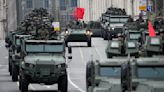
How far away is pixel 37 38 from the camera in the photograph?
34.8 meters

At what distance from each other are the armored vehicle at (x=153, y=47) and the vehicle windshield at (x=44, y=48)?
3240 millimetres

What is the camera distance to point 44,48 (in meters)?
33.0

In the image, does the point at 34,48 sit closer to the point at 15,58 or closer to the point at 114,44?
the point at 114,44

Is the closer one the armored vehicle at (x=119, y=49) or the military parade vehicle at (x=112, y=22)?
the armored vehicle at (x=119, y=49)

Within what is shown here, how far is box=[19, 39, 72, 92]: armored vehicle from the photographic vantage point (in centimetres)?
3159

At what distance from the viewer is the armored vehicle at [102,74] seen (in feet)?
72.1

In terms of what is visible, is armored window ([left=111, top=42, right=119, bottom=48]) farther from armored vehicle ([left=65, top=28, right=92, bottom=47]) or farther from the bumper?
the bumper

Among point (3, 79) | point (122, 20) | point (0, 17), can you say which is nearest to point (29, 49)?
point (3, 79)

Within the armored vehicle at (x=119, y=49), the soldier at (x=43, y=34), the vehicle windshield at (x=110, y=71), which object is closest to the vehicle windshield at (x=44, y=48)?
the soldier at (x=43, y=34)

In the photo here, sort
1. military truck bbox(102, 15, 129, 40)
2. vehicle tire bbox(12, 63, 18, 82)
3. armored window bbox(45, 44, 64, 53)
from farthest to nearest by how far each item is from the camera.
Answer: military truck bbox(102, 15, 129, 40)
vehicle tire bbox(12, 63, 18, 82)
armored window bbox(45, 44, 64, 53)

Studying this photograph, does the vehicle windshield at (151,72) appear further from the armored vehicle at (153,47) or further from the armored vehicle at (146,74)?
the armored vehicle at (153,47)

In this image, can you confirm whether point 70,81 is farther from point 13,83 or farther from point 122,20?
point 122,20

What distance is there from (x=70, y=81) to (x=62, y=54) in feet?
29.1

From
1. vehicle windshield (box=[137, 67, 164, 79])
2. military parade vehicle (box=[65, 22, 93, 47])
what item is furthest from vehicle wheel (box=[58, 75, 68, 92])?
military parade vehicle (box=[65, 22, 93, 47])
